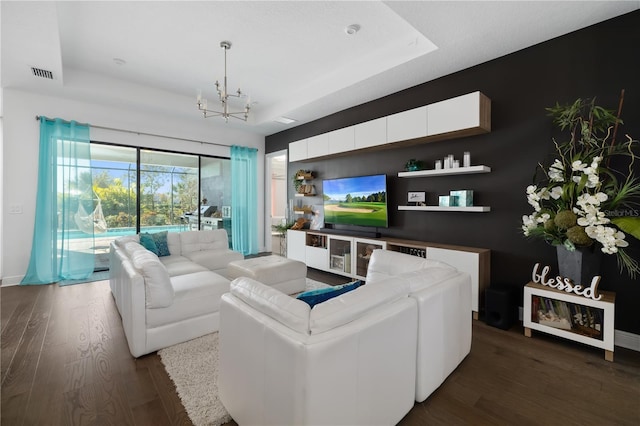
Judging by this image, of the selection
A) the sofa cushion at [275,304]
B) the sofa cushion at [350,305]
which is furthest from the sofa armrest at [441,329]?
the sofa cushion at [275,304]

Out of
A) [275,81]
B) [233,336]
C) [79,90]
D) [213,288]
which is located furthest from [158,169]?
[233,336]

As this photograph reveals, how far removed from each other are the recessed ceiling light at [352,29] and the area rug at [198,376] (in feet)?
10.9

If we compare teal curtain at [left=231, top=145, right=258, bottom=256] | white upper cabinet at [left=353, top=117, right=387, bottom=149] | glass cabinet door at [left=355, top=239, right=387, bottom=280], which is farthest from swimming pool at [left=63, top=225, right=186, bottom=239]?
white upper cabinet at [left=353, top=117, right=387, bottom=149]

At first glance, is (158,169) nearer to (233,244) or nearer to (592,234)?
(233,244)

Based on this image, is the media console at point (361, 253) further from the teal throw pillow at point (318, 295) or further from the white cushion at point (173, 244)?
the teal throw pillow at point (318, 295)

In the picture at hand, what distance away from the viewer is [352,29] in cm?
304

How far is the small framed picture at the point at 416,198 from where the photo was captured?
3.84 metres

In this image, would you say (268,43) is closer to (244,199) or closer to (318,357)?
(318,357)

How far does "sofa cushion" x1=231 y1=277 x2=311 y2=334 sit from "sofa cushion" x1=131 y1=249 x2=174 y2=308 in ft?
3.53

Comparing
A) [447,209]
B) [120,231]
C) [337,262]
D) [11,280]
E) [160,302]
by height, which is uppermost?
[447,209]

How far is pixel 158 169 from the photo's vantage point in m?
5.43

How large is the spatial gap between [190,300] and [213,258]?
1.67 metres

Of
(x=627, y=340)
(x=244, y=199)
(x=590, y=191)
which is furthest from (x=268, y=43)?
(x=627, y=340)

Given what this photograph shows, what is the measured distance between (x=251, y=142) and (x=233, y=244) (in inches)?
91.8
